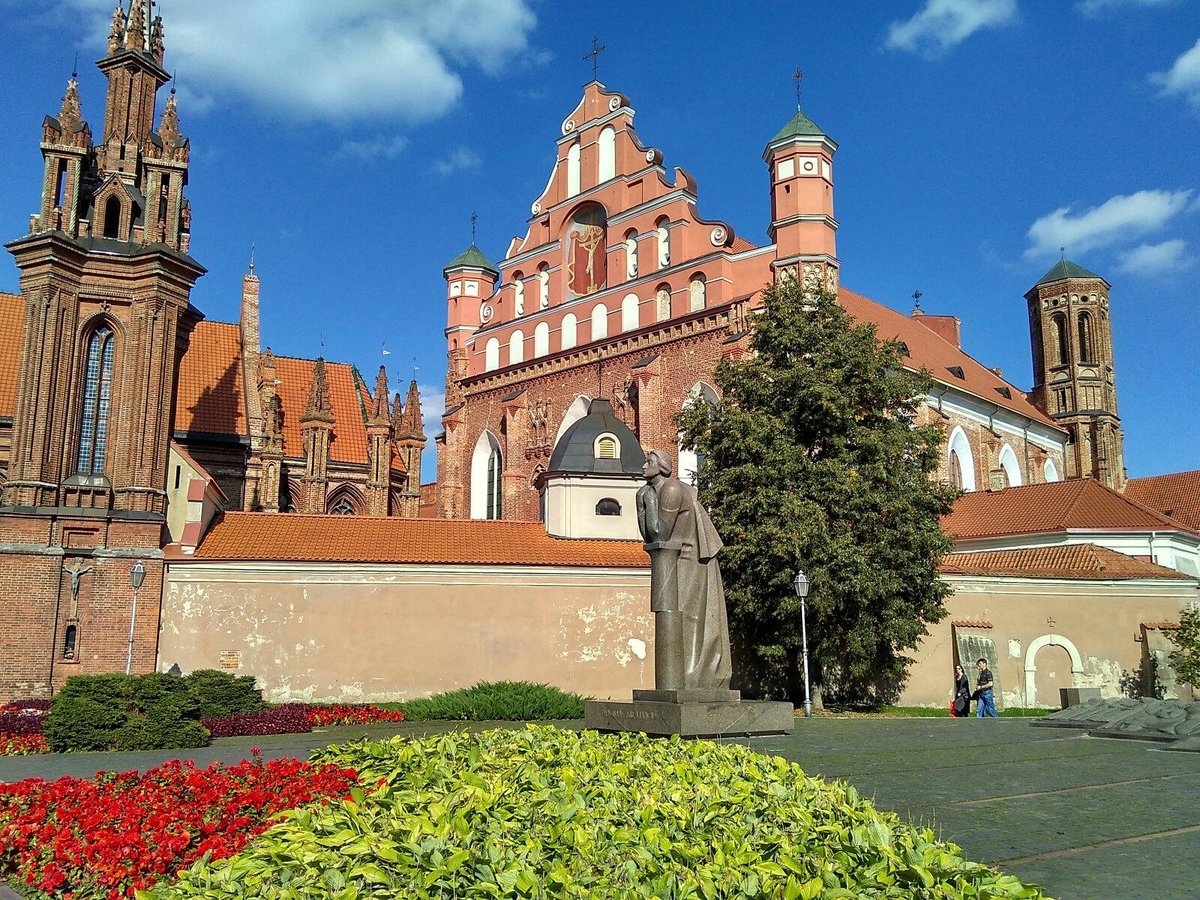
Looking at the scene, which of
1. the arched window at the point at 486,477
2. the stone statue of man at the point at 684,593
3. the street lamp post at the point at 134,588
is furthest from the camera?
the arched window at the point at 486,477

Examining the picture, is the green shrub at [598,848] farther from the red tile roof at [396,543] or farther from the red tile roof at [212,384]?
the red tile roof at [212,384]

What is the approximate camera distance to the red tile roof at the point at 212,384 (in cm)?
3528

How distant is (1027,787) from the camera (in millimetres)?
8859

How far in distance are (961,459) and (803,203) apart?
1814 cm

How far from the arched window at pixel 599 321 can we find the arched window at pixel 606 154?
517 cm

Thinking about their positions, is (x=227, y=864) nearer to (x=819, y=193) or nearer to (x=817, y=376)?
(x=817, y=376)

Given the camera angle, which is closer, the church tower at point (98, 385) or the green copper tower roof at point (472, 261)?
the church tower at point (98, 385)

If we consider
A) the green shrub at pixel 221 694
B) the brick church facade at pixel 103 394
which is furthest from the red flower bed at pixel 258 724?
the brick church facade at pixel 103 394

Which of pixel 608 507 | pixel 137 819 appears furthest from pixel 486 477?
pixel 137 819

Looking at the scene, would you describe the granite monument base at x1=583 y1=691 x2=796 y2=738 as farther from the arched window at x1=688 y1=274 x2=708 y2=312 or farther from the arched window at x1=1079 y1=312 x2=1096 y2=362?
the arched window at x1=1079 y1=312 x2=1096 y2=362

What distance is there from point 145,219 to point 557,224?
17.9 meters

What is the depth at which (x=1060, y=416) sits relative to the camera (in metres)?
56.3

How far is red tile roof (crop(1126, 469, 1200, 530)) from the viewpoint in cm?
5197

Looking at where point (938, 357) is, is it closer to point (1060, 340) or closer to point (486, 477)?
point (1060, 340)
